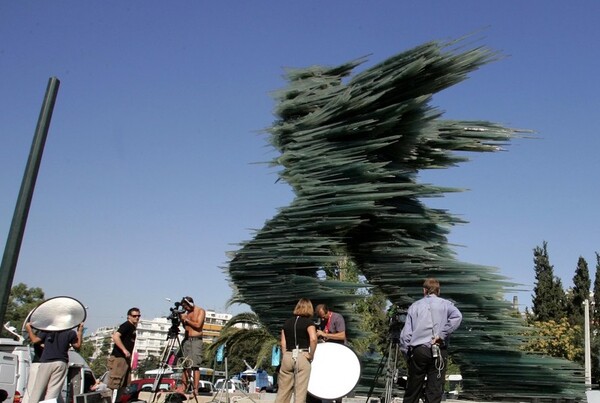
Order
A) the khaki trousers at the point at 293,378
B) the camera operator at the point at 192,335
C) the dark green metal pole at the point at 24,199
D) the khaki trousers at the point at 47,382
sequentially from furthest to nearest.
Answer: the camera operator at the point at 192,335 → the khaki trousers at the point at 47,382 → the khaki trousers at the point at 293,378 → the dark green metal pole at the point at 24,199

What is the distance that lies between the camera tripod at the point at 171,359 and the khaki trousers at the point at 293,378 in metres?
1.80

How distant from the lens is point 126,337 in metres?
8.84

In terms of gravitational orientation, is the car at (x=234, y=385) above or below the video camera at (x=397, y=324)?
below

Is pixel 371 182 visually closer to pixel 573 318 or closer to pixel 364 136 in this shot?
pixel 364 136

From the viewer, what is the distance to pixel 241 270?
11.2 m

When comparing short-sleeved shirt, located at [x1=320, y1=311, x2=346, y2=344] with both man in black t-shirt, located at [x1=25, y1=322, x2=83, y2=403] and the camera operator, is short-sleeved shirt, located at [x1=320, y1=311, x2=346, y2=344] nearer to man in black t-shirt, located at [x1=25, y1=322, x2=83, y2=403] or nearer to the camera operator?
the camera operator

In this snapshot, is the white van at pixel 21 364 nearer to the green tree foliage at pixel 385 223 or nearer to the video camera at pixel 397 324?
the green tree foliage at pixel 385 223

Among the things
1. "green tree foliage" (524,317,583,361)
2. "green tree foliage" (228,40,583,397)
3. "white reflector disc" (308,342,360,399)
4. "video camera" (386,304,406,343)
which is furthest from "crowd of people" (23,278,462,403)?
"green tree foliage" (524,317,583,361)

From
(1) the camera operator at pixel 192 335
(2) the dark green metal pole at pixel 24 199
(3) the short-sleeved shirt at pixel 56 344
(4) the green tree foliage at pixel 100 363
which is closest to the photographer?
(2) the dark green metal pole at pixel 24 199

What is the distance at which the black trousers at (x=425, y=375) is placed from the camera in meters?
6.19

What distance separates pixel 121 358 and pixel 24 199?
11.4ft

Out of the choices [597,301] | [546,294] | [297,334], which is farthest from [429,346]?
[597,301]

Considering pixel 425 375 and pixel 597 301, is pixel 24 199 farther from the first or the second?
pixel 597 301

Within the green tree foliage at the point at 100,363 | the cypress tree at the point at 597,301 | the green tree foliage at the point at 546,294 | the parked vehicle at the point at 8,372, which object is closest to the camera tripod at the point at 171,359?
the parked vehicle at the point at 8,372
